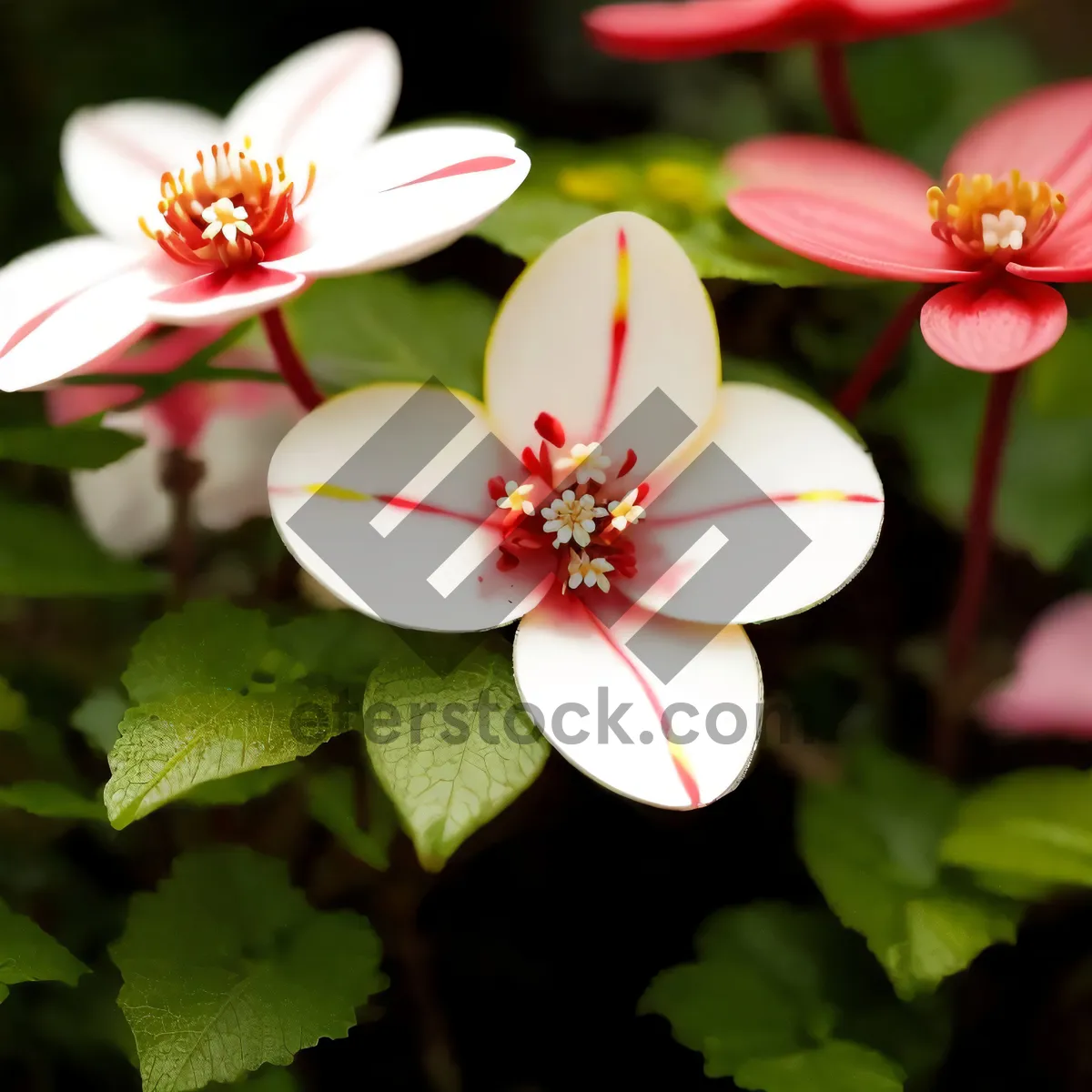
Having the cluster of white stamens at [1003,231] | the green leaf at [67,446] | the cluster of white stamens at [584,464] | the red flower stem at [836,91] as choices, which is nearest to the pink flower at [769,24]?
the red flower stem at [836,91]

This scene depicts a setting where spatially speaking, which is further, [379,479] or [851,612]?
[851,612]

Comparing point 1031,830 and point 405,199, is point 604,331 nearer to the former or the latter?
point 405,199

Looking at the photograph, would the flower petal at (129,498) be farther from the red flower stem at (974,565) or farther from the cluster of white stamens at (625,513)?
the red flower stem at (974,565)

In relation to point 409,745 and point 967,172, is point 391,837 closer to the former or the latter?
point 409,745

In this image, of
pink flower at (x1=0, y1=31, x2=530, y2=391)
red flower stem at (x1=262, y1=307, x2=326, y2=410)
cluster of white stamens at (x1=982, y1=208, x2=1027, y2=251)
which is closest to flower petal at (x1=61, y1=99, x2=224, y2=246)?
pink flower at (x1=0, y1=31, x2=530, y2=391)

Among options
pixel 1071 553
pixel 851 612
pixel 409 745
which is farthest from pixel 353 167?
pixel 1071 553

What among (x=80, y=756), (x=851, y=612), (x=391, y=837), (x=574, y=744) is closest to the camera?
(x=574, y=744)
